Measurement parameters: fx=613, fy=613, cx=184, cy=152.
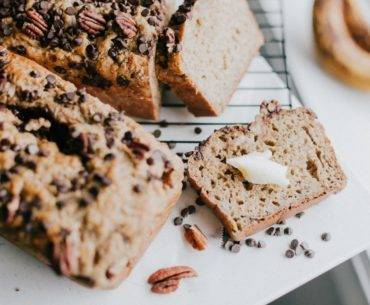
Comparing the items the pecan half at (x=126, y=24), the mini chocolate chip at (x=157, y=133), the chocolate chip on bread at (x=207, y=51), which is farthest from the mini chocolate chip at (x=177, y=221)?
the pecan half at (x=126, y=24)

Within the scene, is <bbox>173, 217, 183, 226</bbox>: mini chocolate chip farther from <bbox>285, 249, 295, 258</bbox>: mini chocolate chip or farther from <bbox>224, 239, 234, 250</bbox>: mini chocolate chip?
<bbox>285, 249, 295, 258</bbox>: mini chocolate chip

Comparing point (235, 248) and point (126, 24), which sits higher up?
point (126, 24)

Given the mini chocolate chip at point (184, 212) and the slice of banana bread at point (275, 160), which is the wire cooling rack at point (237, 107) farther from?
the mini chocolate chip at point (184, 212)

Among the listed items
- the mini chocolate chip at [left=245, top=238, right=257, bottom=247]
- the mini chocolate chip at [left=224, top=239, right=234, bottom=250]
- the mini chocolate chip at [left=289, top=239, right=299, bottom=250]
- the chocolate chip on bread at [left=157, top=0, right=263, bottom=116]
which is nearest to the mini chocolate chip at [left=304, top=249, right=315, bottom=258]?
the mini chocolate chip at [left=289, top=239, right=299, bottom=250]

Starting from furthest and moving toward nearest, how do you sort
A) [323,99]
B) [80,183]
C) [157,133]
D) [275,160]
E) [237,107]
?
[323,99]
[237,107]
[157,133]
[275,160]
[80,183]

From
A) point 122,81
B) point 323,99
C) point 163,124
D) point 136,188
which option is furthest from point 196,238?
point 323,99

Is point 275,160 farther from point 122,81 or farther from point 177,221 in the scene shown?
point 122,81

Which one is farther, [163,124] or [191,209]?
[163,124]
